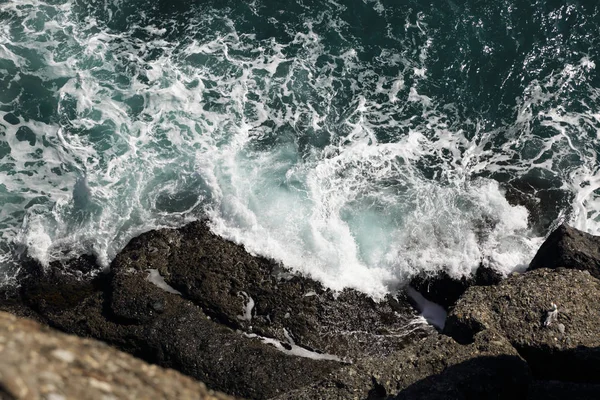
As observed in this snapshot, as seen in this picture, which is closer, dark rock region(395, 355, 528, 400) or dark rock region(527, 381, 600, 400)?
dark rock region(527, 381, 600, 400)

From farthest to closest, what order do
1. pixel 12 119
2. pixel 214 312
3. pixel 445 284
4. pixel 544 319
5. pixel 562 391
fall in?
pixel 12 119, pixel 445 284, pixel 214 312, pixel 544 319, pixel 562 391

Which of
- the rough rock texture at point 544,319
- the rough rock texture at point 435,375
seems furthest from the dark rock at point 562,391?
the rough rock texture at point 544,319

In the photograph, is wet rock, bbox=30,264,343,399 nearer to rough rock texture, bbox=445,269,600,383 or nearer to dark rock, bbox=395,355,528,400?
dark rock, bbox=395,355,528,400

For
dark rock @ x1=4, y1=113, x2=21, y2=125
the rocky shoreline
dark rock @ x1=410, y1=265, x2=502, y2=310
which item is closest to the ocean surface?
dark rock @ x1=4, y1=113, x2=21, y2=125

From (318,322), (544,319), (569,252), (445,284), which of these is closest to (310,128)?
(445,284)

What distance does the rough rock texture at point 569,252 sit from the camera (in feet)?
55.9

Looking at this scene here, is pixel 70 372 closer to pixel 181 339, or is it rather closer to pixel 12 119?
pixel 181 339

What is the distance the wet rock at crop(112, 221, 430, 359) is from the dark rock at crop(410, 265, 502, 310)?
73 centimetres

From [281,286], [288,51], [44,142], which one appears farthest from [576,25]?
[44,142]

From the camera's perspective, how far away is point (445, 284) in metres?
17.9

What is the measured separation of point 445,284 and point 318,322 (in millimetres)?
4136

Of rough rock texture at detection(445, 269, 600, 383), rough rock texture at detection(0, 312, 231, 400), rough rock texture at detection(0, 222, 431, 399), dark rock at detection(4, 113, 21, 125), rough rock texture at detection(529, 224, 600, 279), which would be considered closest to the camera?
rough rock texture at detection(0, 312, 231, 400)

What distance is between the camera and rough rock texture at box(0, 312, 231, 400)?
5.05 meters

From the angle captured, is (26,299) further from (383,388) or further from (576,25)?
(576,25)
